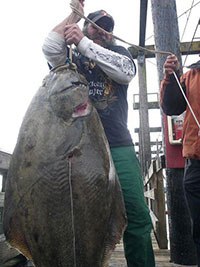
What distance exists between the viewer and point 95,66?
100 inches

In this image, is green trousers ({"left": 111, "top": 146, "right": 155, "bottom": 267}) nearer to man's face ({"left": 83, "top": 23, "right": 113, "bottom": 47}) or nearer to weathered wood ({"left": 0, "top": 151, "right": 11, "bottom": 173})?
man's face ({"left": 83, "top": 23, "right": 113, "bottom": 47})

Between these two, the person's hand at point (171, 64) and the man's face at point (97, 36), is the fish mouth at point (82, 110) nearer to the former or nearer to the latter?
the man's face at point (97, 36)

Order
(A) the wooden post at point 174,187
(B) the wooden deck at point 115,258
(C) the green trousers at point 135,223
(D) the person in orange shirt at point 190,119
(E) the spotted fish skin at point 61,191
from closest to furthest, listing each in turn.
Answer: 1. (E) the spotted fish skin at point 61,191
2. (C) the green trousers at point 135,223
3. (D) the person in orange shirt at point 190,119
4. (A) the wooden post at point 174,187
5. (B) the wooden deck at point 115,258

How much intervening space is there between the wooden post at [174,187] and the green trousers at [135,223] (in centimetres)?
143

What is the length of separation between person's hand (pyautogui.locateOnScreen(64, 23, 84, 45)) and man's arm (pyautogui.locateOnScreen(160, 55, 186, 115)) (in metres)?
0.93

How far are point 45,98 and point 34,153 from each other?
0.91 ft

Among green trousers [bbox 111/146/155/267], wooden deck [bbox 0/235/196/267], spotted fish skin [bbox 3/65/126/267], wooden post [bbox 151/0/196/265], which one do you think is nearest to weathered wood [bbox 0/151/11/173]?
wooden deck [bbox 0/235/196/267]

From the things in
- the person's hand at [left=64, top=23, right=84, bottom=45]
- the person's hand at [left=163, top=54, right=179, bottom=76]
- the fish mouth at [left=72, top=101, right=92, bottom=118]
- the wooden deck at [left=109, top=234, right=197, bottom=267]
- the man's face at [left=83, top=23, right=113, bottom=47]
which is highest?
the man's face at [left=83, top=23, right=113, bottom=47]

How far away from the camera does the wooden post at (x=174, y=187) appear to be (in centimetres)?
367

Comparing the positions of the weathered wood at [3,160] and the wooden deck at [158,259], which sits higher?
the weathered wood at [3,160]

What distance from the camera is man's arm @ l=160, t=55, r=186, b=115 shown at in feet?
9.36

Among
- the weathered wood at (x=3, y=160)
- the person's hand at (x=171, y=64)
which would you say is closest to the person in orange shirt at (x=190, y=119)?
the person's hand at (x=171, y=64)

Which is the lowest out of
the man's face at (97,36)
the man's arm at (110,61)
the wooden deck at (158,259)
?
the wooden deck at (158,259)

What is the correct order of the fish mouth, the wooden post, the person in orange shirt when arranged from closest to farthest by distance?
the fish mouth → the person in orange shirt → the wooden post
